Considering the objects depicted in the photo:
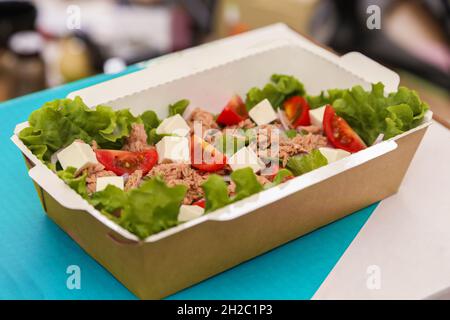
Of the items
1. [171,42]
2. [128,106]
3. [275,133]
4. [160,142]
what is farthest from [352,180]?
[171,42]

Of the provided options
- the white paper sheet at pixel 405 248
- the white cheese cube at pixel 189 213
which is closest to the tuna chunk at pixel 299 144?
the white paper sheet at pixel 405 248

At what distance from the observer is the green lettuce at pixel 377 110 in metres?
1.54

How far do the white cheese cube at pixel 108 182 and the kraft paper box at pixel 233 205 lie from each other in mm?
87

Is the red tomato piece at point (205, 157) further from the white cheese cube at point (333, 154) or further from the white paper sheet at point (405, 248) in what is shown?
the white paper sheet at point (405, 248)

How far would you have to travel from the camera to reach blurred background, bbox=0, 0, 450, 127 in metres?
2.77

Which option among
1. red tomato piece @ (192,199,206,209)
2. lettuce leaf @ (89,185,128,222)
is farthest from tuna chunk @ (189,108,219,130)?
lettuce leaf @ (89,185,128,222)

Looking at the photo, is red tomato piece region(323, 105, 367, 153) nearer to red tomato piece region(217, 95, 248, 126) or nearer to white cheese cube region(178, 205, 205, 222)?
red tomato piece region(217, 95, 248, 126)

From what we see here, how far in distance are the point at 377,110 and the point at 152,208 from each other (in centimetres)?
71

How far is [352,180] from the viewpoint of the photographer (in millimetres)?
1435

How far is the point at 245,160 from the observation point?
1.50m

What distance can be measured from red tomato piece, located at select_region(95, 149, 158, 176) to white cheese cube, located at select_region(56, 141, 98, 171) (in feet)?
0.14
